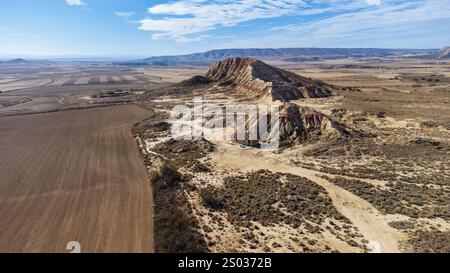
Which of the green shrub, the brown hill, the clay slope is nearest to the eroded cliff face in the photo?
the clay slope

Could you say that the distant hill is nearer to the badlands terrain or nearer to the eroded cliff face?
the badlands terrain

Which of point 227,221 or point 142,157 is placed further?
point 142,157

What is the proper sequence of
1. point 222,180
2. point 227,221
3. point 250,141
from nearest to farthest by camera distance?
1. point 227,221
2. point 222,180
3. point 250,141

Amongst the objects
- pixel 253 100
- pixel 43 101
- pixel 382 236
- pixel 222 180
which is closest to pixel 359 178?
pixel 382 236

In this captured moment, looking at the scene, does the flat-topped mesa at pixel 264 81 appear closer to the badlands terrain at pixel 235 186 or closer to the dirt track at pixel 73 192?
the badlands terrain at pixel 235 186

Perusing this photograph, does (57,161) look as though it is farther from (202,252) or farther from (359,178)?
(359,178)

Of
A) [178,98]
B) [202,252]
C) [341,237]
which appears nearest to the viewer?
[202,252]
